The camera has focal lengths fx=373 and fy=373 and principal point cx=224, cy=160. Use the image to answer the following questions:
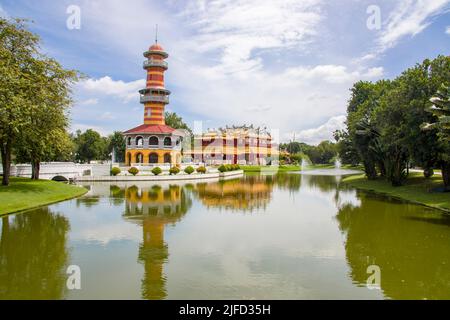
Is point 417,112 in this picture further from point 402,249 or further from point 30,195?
point 30,195

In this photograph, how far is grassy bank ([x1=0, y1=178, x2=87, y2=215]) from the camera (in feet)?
76.3

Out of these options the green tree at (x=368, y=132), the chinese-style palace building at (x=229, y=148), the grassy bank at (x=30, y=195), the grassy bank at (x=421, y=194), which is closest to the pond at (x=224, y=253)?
the grassy bank at (x=30, y=195)

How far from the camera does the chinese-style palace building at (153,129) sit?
225 ft

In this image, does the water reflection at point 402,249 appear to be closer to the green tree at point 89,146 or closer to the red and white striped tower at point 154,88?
the red and white striped tower at point 154,88

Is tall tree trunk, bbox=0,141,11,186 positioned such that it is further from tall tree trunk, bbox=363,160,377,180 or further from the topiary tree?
tall tree trunk, bbox=363,160,377,180

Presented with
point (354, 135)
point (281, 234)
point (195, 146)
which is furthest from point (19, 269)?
point (195, 146)

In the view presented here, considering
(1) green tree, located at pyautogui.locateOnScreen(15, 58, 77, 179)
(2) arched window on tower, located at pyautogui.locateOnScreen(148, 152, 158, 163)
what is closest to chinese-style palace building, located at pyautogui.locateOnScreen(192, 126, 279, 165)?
(2) arched window on tower, located at pyautogui.locateOnScreen(148, 152, 158, 163)

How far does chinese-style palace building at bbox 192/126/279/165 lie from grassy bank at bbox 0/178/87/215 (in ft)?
220

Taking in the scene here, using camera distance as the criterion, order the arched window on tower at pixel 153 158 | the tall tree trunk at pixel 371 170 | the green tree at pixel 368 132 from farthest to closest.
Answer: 1. the arched window on tower at pixel 153 158
2. the tall tree trunk at pixel 371 170
3. the green tree at pixel 368 132

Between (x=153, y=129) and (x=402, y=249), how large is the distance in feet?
192

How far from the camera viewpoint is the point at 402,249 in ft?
46.3

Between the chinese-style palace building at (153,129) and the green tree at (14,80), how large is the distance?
36.3 m

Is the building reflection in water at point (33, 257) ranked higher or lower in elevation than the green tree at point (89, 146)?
lower

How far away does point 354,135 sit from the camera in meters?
46.9
